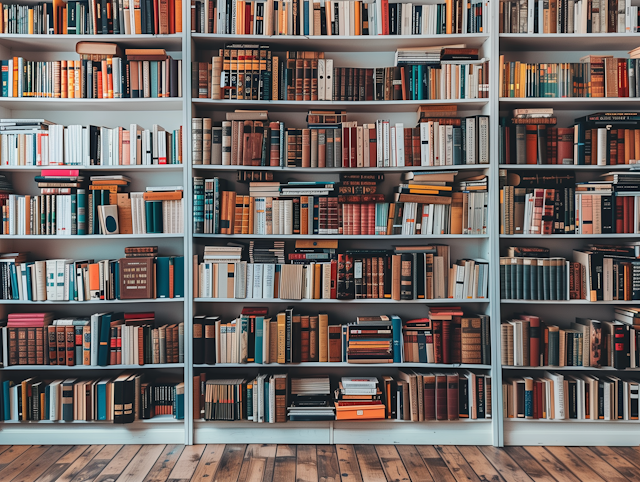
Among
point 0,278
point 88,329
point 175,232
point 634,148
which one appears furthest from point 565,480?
point 0,278

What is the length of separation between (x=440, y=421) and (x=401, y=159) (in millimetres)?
1705

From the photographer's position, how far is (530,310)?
3180mm

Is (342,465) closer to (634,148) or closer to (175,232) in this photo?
(175,232)

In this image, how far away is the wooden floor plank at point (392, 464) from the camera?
8.36ft

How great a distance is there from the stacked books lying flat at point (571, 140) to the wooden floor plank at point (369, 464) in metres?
2.00

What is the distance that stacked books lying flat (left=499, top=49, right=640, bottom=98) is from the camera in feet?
9.53

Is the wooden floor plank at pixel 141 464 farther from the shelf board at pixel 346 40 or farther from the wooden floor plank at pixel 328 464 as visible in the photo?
the shelf board at pixel 346 40

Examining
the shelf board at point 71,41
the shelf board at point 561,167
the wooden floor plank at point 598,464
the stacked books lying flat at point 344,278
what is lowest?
the wooden floor plank at point 598,464

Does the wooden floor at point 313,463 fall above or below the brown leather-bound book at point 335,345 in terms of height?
below

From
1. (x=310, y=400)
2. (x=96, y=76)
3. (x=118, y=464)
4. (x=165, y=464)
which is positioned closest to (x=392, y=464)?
(x=310, y=400)

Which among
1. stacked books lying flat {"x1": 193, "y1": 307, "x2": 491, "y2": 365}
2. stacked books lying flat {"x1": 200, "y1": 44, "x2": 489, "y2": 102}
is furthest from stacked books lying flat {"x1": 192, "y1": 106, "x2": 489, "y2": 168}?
stacked books lying flat {"x1": 193, "y1": 307, "x2": 491, "y2": 365}

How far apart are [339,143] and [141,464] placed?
2.27 metres

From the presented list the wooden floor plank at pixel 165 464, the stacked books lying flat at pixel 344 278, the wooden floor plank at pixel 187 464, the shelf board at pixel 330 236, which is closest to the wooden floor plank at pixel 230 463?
the wooden floor plank at pixel 187 464

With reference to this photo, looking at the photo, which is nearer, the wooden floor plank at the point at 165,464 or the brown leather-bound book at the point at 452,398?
the wooden floor plank at the point at 165,464
